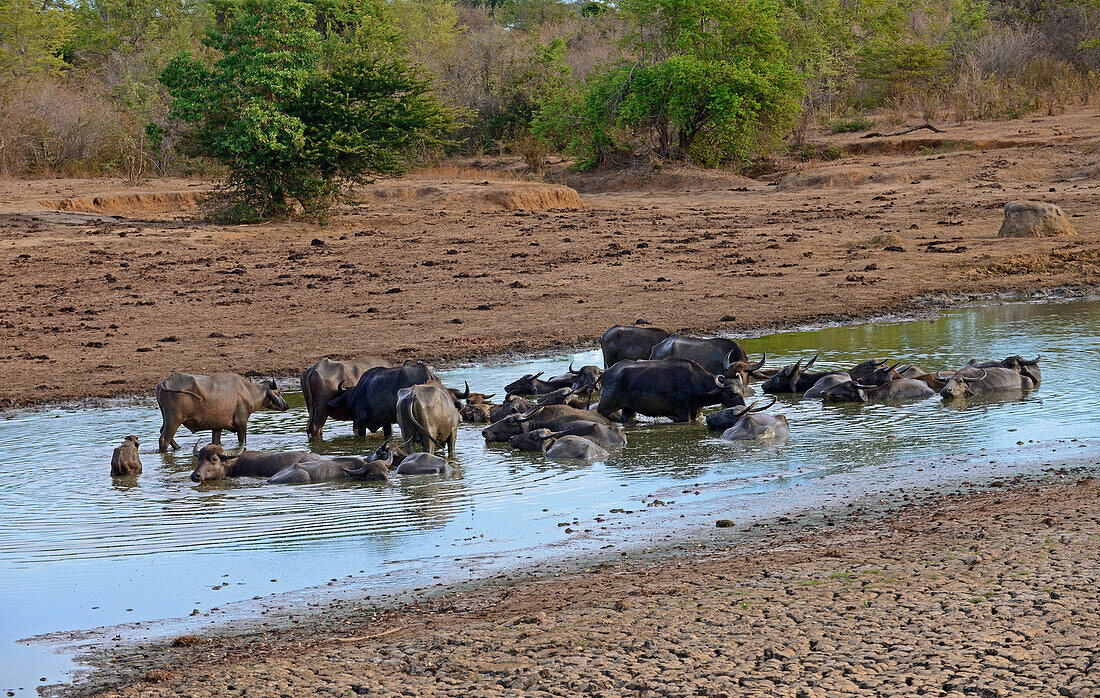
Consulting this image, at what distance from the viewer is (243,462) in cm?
859

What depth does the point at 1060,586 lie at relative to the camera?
16.8ft

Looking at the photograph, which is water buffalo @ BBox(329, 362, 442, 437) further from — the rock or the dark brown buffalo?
the rock

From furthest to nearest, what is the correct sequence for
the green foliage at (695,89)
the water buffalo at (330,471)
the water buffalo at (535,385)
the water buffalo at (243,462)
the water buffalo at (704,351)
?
the green foliage at (695,89), the water buffalo at (704,351), the water buffalo at (535,385), the water buffalo at (243,462), the water buffalo at (330,471)

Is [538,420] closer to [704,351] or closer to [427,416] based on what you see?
[427,416]

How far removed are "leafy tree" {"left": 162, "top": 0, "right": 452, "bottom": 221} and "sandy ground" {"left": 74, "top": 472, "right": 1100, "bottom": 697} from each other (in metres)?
18.9

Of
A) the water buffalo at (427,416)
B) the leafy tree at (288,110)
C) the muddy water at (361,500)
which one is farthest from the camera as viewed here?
the leafy tree at (288,110)

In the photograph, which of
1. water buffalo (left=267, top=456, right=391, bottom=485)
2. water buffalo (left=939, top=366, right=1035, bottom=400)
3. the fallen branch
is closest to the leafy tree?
the fallen branch

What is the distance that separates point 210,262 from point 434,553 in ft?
45.0

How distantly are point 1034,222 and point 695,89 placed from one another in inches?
575

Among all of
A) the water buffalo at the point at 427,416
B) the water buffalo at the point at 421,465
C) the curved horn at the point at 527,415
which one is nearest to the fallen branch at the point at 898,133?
the curved horn at the point at 527,415

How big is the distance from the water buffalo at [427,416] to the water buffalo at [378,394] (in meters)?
0.39

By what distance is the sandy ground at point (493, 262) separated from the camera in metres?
13.8

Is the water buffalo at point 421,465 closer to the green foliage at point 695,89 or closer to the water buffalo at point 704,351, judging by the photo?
the water buffalo at point 704,351

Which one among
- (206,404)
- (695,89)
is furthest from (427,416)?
(695,89)
